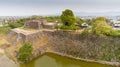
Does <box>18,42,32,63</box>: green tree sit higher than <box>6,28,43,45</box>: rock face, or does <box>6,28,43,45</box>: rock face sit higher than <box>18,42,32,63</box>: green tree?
<box>6,28,43,45</box>: rock face

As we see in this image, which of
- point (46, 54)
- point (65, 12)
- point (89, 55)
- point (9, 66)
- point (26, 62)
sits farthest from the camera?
point (65, 12)

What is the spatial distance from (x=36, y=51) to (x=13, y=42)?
3.82 meters

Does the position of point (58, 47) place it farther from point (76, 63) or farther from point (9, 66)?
point (9, 66)

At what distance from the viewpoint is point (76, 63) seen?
1881cm

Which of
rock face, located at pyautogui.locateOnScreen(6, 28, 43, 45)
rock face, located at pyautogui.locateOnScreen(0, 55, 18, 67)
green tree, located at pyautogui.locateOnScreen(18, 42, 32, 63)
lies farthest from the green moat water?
rock face, located at pyautogui.locateOnScreen(6, 28, 43, 45)

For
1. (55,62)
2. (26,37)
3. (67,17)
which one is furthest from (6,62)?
(67,17)

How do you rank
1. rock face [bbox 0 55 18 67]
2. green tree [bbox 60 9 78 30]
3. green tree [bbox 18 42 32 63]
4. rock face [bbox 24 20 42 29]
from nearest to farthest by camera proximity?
rock face [bbox 0 55 18 67] → green tree [bbox 18 42 32 63] → green tree [bbox 60 9 78 30] → rock face [bbox 24 20 42 29]

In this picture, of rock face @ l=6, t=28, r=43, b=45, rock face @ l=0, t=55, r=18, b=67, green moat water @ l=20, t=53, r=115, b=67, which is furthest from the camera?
rock face @ l=6, t=28, r=43, b=45

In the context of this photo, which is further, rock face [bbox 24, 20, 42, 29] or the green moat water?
rock face [bbox 24, 20, 42, 29]

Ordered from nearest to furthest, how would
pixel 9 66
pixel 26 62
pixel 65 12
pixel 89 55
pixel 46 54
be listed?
pixel 9 66 < pixel 26 62 < pixel 89 55 < pixel 46 54 < pixel 65 12

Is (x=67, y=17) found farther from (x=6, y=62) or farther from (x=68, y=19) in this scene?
(x=6, y=62)

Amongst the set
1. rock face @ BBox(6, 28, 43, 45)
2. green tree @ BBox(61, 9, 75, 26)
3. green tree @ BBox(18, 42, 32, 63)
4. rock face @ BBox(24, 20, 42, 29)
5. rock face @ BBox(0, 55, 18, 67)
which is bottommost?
rock face @ BBox(0, 55, 18, 67)

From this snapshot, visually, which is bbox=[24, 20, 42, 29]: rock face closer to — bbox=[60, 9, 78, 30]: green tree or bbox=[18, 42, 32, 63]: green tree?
bbox=[60, 9, 78, 30]: green tree

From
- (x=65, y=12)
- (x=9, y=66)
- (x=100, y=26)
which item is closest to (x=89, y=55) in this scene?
(x=100, y=26)
